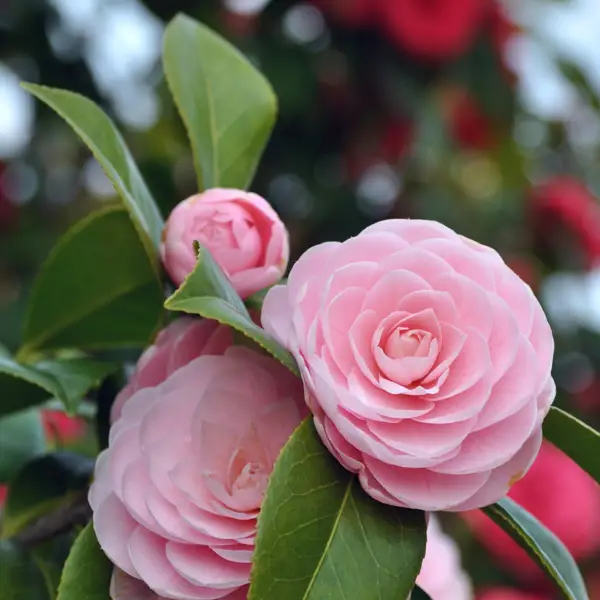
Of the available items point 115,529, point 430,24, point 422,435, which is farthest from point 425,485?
point 430,24

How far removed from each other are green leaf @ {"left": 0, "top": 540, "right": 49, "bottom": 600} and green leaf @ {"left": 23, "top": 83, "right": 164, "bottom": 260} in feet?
0.57

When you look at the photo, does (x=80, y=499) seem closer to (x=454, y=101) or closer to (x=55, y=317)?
(x=55, y=317)

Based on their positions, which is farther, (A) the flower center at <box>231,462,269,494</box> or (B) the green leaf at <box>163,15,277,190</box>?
(B) the green leaf at <box>163,15,277,190</box>

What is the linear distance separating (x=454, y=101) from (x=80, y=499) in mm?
1173

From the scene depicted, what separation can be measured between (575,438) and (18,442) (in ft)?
1.07

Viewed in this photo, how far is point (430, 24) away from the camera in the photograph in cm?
129

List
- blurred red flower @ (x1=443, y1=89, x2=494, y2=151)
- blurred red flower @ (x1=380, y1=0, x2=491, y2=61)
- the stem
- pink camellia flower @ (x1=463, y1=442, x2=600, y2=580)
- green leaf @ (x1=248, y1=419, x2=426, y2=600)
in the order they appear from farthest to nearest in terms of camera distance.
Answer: blurred red flower @ (x1=443, y1=89, x2=494, y2=151)
blurred red flower @ (x1=380, y1=0, x2=491, y2=61)
pink camellia flower @ (x1=463, y1=442, x2=600, y2=580)
the stem
green leaf @ (x1=248, y1=419, x2=426, y2=600)

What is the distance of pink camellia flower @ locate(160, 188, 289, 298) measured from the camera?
1.45 ft

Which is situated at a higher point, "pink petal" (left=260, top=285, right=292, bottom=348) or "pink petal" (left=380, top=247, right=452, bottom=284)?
"pink petal" (left=380, top=247, right=452, bottom=284)

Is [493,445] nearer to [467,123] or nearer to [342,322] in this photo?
[342,322]

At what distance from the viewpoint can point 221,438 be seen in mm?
393

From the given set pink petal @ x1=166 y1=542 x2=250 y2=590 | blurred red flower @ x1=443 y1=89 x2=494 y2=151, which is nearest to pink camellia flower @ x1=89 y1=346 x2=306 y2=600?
pink petal @ x1=166 y1=542 x2=250 y2=590

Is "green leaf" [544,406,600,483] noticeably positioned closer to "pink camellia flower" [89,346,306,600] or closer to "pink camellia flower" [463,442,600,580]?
"pink camellia flower" [89,346,306,600]

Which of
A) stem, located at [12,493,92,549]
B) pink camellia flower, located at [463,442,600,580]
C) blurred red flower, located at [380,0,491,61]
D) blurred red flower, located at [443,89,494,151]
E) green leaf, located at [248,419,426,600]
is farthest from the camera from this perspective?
blurred red flower, located at [443,89,494,151]
